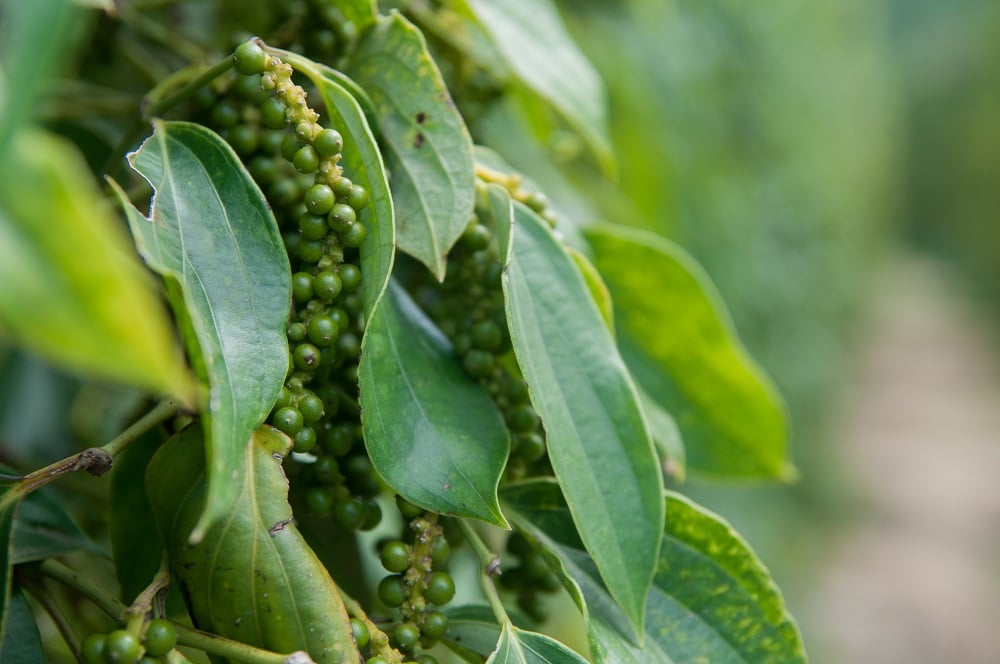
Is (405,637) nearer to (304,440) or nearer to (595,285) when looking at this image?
(304,440)

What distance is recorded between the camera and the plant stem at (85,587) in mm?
440

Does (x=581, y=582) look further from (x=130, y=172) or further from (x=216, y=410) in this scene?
(x=130, y=172)

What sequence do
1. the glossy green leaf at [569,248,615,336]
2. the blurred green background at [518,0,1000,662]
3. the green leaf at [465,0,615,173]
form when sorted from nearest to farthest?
the glossy green leaf at [569,248,615,336], the green leaf at [465,0,615,173], the blurred green background at [518,0,1000,662]

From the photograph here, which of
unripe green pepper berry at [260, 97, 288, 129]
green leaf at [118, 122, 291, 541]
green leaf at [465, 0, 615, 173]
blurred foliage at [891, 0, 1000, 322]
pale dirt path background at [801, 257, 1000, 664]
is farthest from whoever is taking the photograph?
blurred foliage at [891, 0, 1000, 322]

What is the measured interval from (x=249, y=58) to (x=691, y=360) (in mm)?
455

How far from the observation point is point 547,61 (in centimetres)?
74

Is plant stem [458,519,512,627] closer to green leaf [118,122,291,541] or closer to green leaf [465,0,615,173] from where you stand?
green leaf [118,122,291,541]

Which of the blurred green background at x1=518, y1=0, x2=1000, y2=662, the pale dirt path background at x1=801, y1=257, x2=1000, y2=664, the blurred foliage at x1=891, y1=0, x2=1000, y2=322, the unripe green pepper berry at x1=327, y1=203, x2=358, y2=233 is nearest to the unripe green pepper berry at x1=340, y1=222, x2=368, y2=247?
the unripe green pepper berry at x1=327, y1=203, x2=358, y2=233

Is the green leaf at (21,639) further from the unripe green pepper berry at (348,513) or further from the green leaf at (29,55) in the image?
the green leaf at (29,55)

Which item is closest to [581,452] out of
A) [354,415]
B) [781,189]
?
[354,415]

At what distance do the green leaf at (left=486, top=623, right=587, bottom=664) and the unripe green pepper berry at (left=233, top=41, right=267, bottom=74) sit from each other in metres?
0.32

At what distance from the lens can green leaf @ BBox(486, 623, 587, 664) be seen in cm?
49

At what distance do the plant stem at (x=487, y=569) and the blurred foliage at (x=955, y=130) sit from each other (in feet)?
30.3

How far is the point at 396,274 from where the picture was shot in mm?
614
